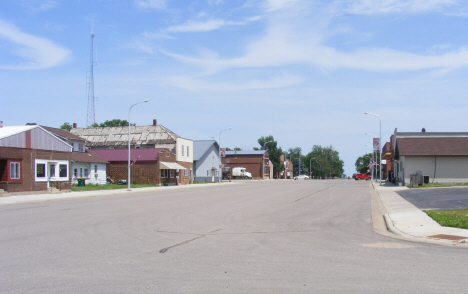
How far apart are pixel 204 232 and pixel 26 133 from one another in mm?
25012

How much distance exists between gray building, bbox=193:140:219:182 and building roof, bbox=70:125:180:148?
10.3m

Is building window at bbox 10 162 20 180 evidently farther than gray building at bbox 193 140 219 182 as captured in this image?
No

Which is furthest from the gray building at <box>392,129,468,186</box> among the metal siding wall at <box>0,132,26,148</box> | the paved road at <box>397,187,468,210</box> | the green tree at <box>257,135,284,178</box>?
the green tree at <box>257,135,284,178</box>

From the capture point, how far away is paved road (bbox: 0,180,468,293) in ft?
22.6

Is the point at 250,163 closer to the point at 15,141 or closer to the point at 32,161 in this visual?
the point at 32,161

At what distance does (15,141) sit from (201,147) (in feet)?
152

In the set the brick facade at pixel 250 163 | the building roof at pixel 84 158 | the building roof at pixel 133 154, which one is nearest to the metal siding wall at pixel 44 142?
the building roof at pixel 84 158

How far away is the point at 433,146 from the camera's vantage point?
45156 mm

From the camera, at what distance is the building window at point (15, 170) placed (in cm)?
3131

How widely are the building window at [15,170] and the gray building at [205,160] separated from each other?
4244 centimetres

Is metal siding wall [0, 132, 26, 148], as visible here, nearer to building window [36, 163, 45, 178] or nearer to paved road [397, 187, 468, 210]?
building window [36, 163, 45, 178]

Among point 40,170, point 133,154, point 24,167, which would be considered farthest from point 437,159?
point 24,167

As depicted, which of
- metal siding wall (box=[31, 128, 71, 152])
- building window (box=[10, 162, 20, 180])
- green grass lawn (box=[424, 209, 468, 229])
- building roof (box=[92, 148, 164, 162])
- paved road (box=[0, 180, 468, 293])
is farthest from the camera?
building roof (box=[92, 148, 164, 162])

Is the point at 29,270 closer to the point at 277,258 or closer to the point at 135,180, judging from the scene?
the point at 277,258
